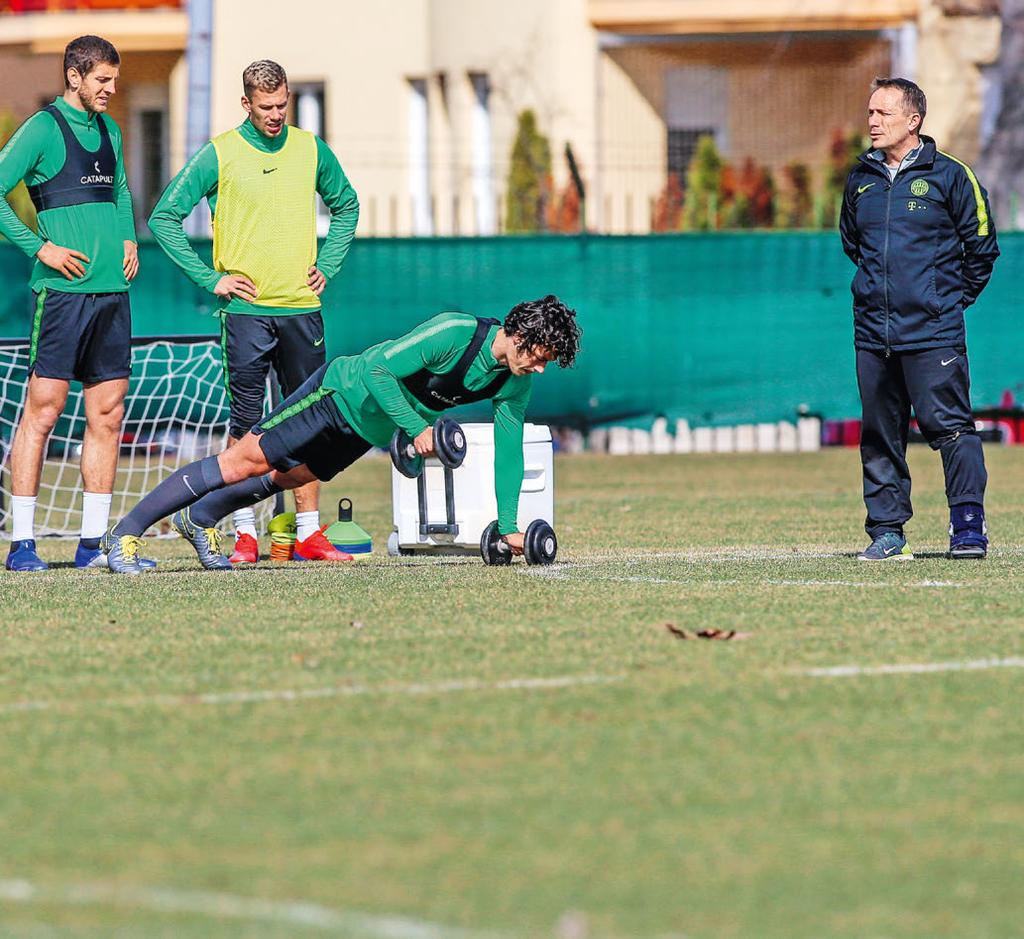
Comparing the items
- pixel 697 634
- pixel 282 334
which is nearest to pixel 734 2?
pixel 282 334

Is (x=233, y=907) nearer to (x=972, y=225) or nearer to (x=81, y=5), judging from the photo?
(x=972, y=225)

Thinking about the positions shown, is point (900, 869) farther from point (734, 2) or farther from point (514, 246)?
point (734, 2)

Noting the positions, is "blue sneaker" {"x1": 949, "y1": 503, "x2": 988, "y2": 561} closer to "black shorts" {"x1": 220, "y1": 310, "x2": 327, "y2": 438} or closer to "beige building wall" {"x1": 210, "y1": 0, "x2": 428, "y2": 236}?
"black shorts" {"x1": 220, "y1": 310, "x2": 327, "y2": 438}

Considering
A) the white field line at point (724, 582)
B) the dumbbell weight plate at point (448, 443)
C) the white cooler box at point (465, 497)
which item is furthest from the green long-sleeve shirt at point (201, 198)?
the white field line at point (724, 582)

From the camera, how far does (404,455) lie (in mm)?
8977

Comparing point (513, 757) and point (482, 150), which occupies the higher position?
point (482, 150)

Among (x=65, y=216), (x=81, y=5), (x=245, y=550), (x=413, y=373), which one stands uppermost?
(x=81, y=5)

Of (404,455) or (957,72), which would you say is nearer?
(404,455)

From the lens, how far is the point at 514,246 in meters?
18.4

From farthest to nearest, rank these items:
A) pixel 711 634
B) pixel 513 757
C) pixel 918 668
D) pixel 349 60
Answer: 1. pixel 349 60
2. pixel 711 634
3. pixel 918 668
4. pixel 513 757

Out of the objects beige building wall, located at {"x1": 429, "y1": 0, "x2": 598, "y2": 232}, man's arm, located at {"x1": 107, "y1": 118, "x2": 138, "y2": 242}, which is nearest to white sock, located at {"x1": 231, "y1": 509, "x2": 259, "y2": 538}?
man's arm, located at {"x1": 107, "y1": 118, "x2": 138, "y2": 242}

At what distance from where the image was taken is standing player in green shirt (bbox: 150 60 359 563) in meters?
10.1

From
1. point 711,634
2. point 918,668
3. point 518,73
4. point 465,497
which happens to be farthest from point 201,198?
point 518,73

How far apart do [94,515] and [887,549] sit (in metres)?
3.80
